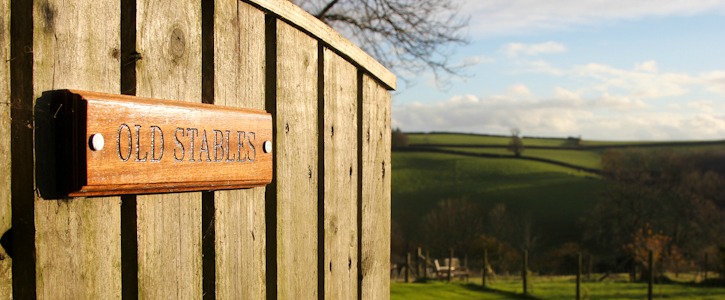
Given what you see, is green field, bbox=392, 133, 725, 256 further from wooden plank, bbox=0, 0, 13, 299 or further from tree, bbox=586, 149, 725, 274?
wooden plank, bbox=0, 0, 13, 299

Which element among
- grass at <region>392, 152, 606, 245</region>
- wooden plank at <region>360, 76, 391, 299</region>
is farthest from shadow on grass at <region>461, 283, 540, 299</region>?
grass at <region>392, 152, 606, 245</region>

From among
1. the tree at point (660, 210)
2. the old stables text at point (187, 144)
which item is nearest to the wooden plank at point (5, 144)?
the old stables text at point (187, 144)

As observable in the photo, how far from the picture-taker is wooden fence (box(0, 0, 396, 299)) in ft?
5.98

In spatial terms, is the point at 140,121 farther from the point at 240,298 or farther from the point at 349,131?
the point at 349,131

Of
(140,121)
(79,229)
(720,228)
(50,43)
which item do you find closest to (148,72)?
(140,121)

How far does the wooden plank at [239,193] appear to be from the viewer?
2441mm

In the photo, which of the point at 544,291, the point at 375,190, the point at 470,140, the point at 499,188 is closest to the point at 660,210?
the point at 499,188

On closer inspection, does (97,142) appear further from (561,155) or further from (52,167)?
(561,155)

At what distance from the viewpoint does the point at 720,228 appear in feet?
152

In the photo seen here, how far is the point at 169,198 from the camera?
87.8 inches

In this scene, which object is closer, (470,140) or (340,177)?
(340,177)

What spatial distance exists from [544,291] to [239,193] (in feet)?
62.3

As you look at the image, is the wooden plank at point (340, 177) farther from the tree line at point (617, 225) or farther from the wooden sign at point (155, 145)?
the tree line at point (617, 225)

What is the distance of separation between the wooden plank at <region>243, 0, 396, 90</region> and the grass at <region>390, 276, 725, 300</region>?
1218 cm
